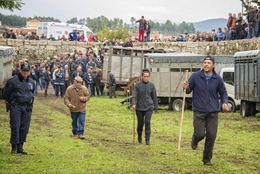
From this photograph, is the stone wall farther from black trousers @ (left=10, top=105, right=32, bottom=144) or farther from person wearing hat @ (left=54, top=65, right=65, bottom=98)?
black trousers @ (left=10, top=105, right=32, bottom=144)

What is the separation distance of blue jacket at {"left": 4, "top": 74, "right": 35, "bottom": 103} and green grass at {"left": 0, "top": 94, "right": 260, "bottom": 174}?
1.25 m

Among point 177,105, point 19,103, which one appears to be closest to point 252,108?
point 177,105

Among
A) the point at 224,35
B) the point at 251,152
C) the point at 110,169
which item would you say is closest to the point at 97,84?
the point at 224,35

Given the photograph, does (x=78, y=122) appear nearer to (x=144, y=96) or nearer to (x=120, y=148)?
(x=144, y=96)

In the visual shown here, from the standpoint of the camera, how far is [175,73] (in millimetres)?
28625

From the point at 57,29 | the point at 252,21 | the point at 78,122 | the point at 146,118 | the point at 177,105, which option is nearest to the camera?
the point at 146,118

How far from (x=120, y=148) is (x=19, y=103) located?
9.64ft

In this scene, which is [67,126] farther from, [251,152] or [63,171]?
[63,171]

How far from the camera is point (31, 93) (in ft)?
44.1

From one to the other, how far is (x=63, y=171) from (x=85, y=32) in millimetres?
49281

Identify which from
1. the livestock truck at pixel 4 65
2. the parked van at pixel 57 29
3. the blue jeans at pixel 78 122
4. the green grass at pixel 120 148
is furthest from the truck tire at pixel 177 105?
the parked van at pixel 57 29

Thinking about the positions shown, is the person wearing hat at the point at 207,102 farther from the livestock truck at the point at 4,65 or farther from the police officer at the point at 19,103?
the livestock truck at the point at 4,65

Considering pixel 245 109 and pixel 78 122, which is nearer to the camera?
pixel 78 122

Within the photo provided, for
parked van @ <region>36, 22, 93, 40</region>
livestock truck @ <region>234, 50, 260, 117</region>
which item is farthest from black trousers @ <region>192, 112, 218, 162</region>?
parked van @ <region>36, 22, 93, 40</region>
